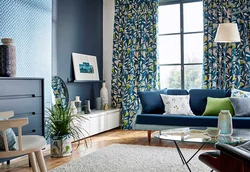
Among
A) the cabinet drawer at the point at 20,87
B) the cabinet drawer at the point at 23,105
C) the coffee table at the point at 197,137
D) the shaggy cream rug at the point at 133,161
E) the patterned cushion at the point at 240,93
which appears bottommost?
the shaggy cream rug at the point at 133,161

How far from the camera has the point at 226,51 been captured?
546 centimetres

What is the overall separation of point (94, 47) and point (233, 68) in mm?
2776

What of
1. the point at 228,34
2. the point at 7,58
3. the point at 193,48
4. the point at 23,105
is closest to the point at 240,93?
the point at 228,34

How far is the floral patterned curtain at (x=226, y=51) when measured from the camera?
17.5 feet

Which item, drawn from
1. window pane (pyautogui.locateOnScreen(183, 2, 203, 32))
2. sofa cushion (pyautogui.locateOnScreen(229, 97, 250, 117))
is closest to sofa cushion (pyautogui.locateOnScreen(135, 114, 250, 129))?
sofa cushion (pyautogui.locateOnScreen(229, 97, 250, 117))

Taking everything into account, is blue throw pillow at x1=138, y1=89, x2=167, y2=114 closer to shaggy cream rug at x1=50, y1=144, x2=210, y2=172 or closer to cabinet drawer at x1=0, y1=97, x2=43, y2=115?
shaggy cream rug at x1=50, y1=144, x2=210, y2=172

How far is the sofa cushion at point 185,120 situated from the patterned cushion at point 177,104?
11.9 inches

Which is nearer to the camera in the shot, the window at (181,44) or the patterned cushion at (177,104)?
the patterned cushion at (177,104)

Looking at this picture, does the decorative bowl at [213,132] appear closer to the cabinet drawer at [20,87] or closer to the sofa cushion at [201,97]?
the sofa cushion at [201,97]

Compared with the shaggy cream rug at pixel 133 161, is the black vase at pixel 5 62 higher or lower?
higher

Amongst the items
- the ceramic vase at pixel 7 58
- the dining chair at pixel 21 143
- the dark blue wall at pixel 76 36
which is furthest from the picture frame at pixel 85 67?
the dining chair at pixel 21 143

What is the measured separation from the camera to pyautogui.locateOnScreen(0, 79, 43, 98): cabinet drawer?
3.16 m

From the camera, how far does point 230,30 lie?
15.0ft

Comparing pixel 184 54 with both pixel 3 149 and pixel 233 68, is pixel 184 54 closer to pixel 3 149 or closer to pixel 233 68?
pixel 233 68
